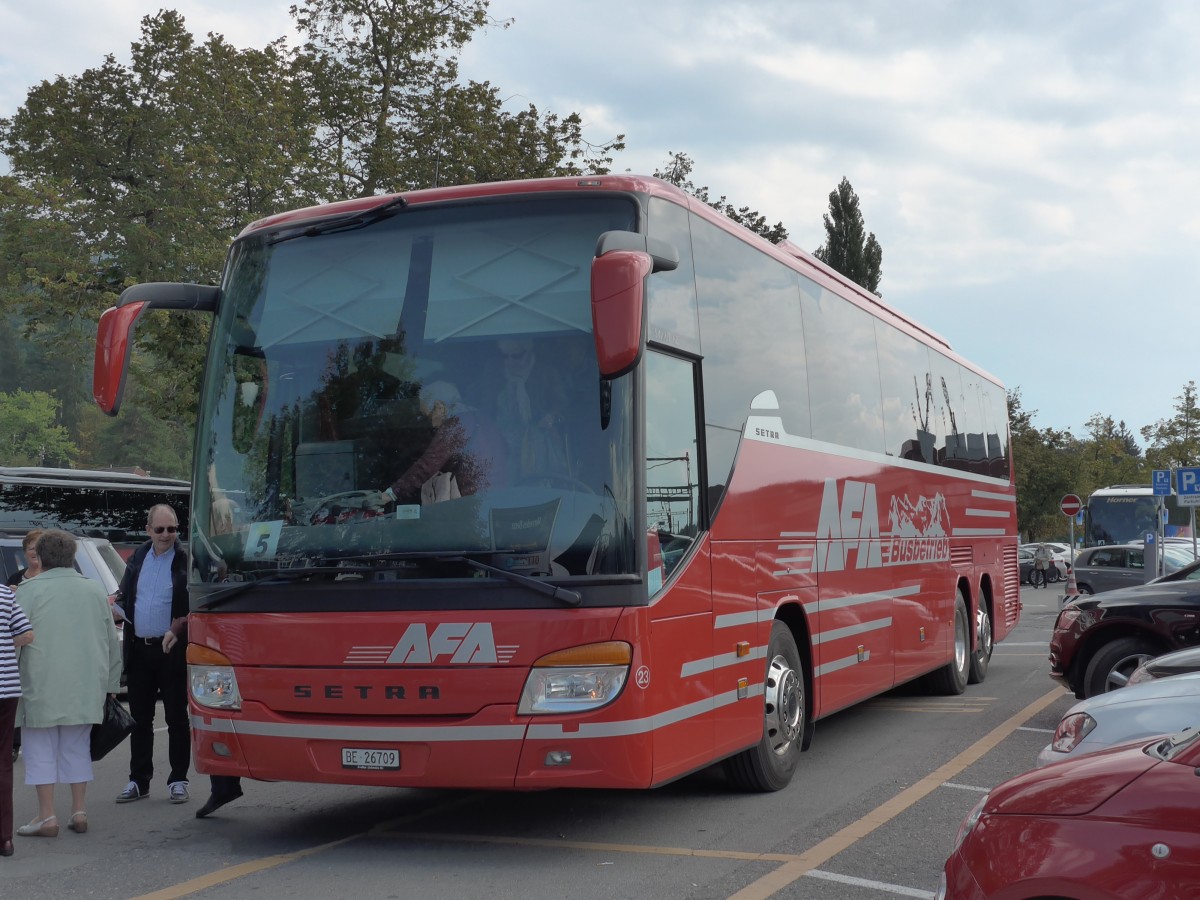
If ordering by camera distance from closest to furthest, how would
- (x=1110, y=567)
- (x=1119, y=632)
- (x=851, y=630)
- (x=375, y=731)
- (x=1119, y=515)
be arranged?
(x=375, y=731), (x=851, y=630), (x=1119, y=632), (x=1110, y=567), (x=1119, y=515)

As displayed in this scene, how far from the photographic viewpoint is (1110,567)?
3198 centimetres

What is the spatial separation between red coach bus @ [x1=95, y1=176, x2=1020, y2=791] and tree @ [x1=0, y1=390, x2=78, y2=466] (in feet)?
287

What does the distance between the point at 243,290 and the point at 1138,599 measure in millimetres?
7628

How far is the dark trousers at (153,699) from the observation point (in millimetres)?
8930

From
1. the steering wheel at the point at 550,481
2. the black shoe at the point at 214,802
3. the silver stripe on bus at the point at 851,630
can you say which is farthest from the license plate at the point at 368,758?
the silver stripe on bus at the point at 851,630

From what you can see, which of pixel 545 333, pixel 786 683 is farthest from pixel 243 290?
pixel 786 683

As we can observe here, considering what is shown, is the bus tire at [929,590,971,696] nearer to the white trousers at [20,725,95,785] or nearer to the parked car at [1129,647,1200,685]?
the parked car at [1129,647,1200,685]

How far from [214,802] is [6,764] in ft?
4.16

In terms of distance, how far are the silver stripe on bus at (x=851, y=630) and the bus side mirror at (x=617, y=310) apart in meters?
4.10

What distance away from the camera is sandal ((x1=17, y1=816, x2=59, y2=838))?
7.81m

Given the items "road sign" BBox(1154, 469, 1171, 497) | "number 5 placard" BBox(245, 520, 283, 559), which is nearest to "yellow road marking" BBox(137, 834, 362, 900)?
"number 5 placard" BBox(245, 520, 283, 559)

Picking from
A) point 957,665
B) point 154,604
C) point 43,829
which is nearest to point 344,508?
point 154,604

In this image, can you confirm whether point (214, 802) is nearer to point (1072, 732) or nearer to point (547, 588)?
point (547, 588)

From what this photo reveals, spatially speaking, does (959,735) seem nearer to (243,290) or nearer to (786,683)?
(786,683)
